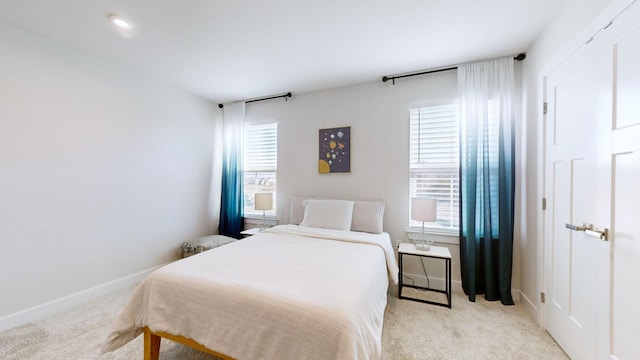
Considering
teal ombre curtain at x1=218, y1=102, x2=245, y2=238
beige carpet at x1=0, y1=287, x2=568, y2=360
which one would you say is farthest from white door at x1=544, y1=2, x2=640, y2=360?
teal ombre curtain at x1=218, y1=102, x2=245, y2=238

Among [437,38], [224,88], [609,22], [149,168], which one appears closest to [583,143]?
[609,22]

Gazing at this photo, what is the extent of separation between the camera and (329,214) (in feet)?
9.52

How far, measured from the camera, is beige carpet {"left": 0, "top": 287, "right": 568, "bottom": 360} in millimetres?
1683

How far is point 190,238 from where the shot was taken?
11.8 feet

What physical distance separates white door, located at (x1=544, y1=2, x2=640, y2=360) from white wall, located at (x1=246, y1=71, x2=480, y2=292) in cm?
105

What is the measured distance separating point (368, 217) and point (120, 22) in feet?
9.72

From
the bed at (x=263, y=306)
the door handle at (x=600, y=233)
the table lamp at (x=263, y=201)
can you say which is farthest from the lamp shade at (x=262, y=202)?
the door handle at (x=600, y=233)

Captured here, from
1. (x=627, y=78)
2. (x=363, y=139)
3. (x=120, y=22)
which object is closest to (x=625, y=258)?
(x=627, y=78)

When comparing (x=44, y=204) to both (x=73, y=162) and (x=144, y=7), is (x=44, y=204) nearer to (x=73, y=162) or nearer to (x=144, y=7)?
(x=73, y=162)

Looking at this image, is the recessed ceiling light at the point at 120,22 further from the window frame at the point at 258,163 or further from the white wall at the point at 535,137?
the white wall at the point at 535,137

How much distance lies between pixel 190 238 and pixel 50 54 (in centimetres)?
254

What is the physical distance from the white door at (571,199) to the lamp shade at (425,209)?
851 mm

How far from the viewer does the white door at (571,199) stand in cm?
146

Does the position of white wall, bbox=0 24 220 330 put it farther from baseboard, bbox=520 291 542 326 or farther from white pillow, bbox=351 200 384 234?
baseboard, bbox=520 291 542 326
